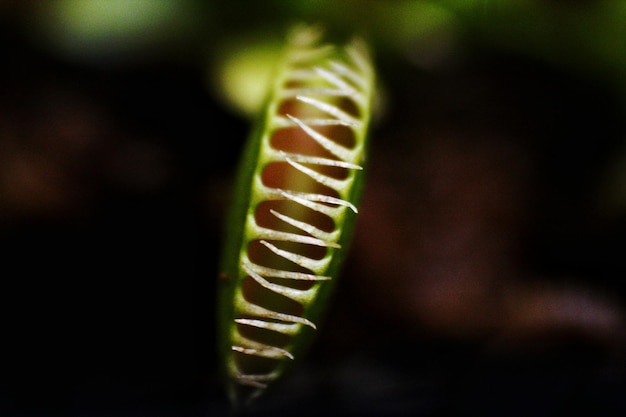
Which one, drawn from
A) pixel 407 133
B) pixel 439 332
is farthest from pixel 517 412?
pixel 407 133

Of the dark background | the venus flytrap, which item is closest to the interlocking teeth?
the venus flytrap

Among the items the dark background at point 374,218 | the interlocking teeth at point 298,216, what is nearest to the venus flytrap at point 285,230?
the interlocking teeth at point 298,216

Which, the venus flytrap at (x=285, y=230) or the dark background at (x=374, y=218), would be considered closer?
the venus flytrap at (x=285, y=230)

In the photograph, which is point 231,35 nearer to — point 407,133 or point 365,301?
point 407,133

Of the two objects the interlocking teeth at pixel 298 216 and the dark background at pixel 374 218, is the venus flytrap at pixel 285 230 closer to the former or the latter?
the interlocking teeth at pixel 298 216

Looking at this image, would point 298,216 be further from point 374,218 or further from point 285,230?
point 374,218

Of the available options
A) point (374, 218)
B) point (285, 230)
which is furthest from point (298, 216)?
point (374, 218)
